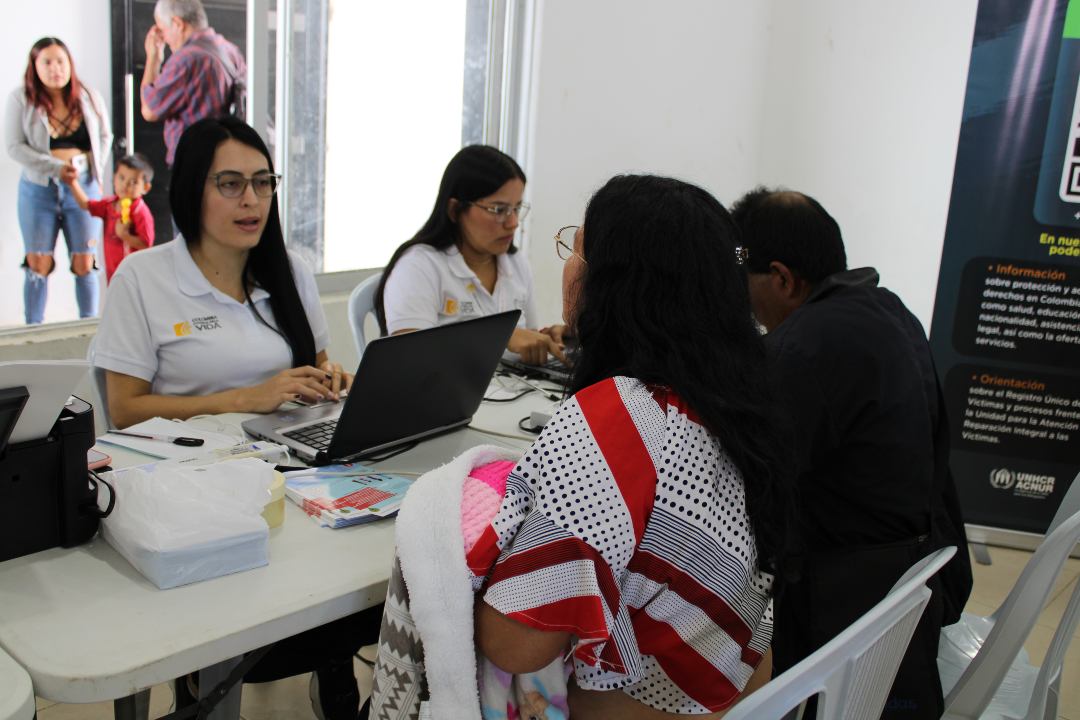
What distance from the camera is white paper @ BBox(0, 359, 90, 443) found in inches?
43.3

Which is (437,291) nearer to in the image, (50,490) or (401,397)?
(401,397)

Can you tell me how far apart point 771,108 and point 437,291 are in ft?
8.37

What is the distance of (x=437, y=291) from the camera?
103 inches

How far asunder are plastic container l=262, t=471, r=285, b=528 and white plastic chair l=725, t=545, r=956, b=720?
2.35ft

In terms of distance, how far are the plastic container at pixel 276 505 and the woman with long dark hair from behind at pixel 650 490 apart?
16.4 inches

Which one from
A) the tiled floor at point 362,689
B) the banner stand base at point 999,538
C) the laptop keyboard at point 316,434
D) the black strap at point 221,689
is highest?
the laptop keyboard at point 316,434

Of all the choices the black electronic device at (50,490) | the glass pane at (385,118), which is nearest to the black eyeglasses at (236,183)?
the black electronic device at (50,490)

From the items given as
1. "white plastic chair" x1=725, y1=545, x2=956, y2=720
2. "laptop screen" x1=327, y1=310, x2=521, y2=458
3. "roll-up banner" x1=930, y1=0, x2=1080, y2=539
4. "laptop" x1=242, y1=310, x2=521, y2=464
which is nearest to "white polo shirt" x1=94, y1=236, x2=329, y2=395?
"laptop" x1=242, y1=310, x2=521, y2=464

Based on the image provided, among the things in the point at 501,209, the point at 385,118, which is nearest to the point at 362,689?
the point at 501,209

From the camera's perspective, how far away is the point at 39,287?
2.72 meters

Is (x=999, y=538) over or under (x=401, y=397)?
under

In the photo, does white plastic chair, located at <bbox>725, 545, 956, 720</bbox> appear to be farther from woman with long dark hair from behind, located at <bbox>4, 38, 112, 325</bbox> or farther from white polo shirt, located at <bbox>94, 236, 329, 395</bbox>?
woman with long dark hair from behind, located at <bbox>4, 38, 112, 325</bbox>

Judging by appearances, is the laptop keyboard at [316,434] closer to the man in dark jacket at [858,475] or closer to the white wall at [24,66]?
the man in dark jacket at [858,475]

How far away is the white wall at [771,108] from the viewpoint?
380cm
